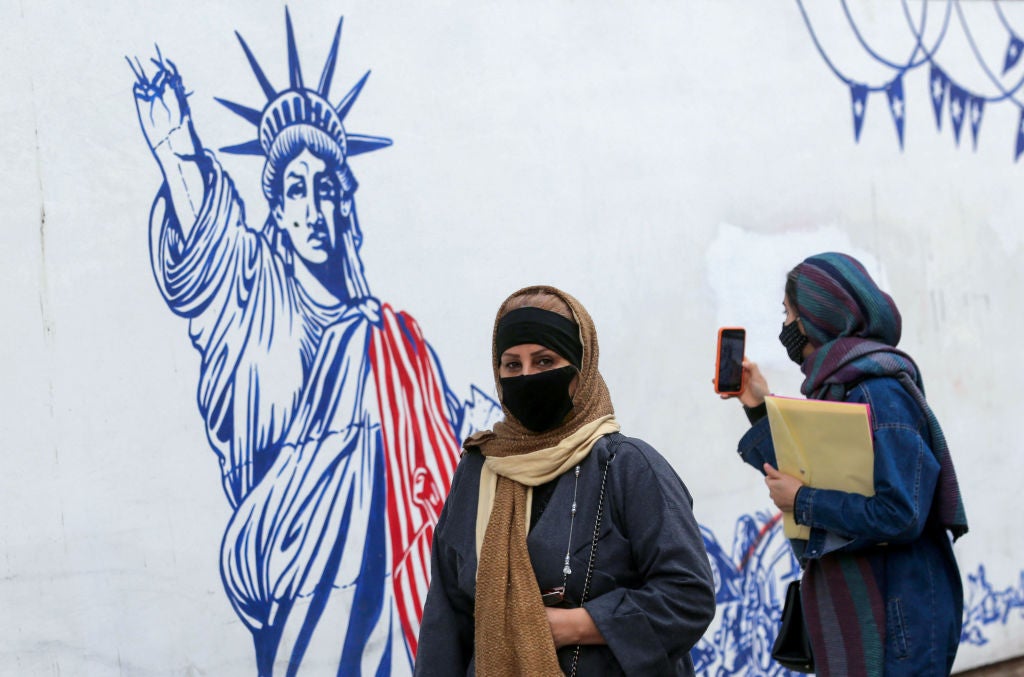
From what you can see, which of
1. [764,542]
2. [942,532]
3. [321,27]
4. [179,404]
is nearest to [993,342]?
[764,542]

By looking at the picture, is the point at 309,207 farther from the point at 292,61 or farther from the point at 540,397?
the point at 540,397

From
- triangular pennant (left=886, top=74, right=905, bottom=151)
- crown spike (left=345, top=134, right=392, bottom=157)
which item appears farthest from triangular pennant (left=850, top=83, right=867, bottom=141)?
crown spike (left=345, top=134, right=392, bottom=157)

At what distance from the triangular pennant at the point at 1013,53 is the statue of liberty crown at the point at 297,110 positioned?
380cm

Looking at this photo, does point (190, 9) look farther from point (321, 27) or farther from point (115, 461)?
point (115, 461)

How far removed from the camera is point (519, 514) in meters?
2.47

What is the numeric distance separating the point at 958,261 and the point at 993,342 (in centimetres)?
47

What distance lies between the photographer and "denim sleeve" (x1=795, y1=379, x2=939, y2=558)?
3.02 m

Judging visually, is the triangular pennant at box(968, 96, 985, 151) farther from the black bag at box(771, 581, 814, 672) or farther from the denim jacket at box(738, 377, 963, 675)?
the black bag at box(771, 581, 814, 672)

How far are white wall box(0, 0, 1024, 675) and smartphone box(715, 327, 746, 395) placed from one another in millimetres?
1051

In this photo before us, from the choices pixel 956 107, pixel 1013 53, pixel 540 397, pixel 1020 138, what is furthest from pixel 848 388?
pixel 1013 53

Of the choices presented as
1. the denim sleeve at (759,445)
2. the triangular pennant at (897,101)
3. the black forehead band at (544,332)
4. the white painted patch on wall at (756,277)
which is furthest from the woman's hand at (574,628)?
the triangular pennant at (897,101)

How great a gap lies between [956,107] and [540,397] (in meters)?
4.20

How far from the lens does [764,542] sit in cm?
503

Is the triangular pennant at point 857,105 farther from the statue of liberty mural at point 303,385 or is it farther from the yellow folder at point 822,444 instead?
the yellow folder at point 822,444
